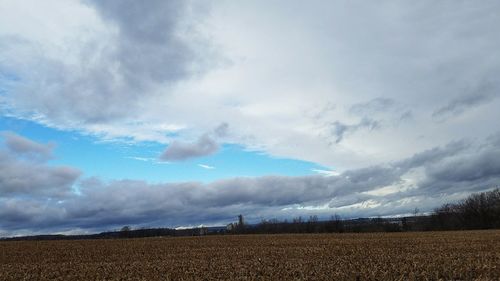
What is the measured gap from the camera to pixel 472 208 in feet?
502

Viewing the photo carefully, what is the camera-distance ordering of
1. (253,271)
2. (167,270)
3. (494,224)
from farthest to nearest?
(494,224), (167,270), (253,271)

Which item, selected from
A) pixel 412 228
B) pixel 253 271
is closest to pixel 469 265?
pixel 253 271

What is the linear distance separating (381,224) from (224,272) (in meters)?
122

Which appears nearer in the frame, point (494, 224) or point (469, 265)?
point (469, 265)

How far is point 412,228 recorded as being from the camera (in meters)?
146

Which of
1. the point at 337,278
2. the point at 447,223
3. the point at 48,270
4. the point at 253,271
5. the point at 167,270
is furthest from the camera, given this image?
the point at 447,223

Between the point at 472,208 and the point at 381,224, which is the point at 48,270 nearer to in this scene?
the point at 381,224

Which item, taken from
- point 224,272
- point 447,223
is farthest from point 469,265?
point 447,223

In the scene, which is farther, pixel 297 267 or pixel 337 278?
pixel 297 267

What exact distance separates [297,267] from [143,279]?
934 cm

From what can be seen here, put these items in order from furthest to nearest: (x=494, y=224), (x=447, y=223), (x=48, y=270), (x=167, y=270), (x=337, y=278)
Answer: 1. (x=447, y=223)
2. (x=494, y=224)
3. (x=48, y=270)
4. (x=167, y=270)
5. (x=337, y=278)

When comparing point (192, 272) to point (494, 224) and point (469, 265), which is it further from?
point (494, 224)

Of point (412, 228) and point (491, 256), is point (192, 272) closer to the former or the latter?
point (491, 256)

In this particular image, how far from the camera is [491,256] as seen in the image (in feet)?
110
